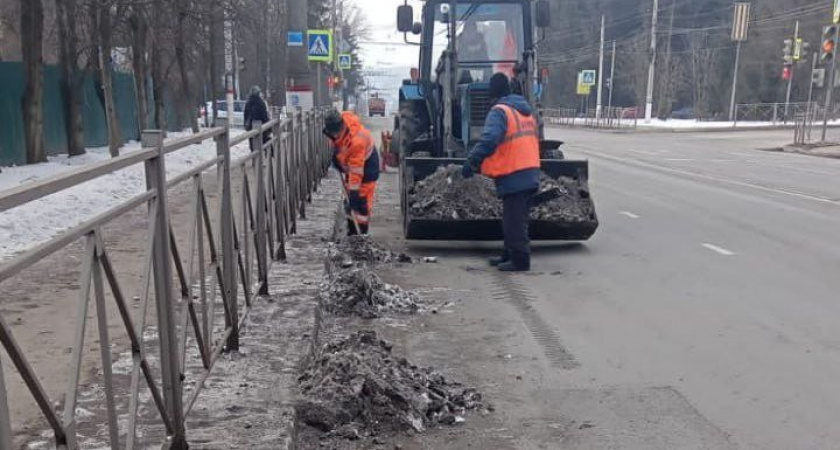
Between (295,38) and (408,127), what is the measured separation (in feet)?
10.4

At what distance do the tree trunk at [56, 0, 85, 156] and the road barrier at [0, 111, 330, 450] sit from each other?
13010 mm

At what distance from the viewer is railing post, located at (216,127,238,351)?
4172 millimetres

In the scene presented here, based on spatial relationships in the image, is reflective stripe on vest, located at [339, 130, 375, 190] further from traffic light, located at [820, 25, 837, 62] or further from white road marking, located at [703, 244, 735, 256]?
traffic light, located at [820, 25, 837, 62]

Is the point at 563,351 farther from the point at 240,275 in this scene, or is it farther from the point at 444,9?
the point at 444,9

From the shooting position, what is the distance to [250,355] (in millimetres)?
4551

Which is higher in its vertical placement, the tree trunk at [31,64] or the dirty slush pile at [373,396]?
the tree trunk at [31,64]

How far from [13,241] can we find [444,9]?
20.3 feet

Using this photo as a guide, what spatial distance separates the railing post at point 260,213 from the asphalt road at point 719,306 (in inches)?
86.9

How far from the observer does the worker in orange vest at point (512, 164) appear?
7.61 metres

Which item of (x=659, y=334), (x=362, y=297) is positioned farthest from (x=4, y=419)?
(x=659, y=334)

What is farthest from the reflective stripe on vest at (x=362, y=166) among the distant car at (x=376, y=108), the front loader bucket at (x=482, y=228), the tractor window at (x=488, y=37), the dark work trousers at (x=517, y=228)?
the distant car at (x=376, y=108)

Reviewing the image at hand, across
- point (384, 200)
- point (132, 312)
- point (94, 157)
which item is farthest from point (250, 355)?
point (94, 157)

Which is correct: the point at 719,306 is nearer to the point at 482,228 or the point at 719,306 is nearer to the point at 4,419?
the point at 482,228

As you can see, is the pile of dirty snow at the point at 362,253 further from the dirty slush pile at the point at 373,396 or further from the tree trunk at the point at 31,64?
the tree trunk at the point at 31,64
